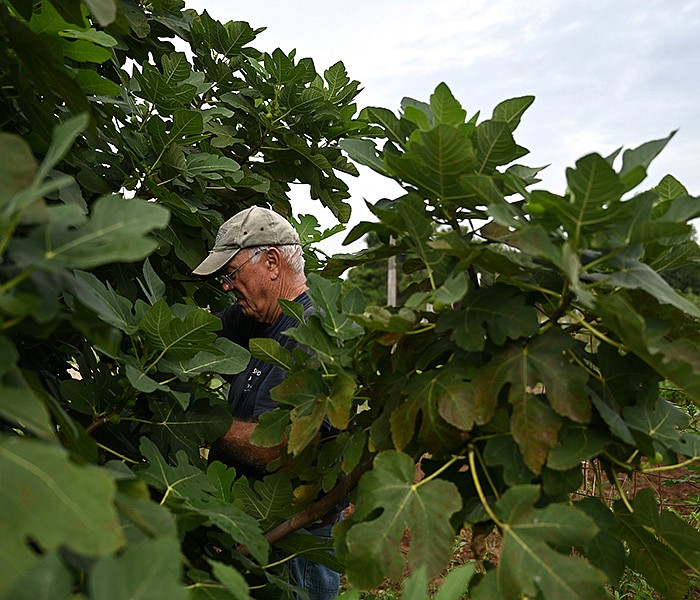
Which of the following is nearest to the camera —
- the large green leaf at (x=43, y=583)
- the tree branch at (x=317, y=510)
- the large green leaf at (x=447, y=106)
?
the large green leaf at (x=43, y=583)

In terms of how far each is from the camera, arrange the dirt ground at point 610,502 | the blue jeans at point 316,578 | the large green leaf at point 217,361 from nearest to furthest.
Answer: the large green leaf at point 217,361
the blue jeans at point 316,578
the dirt ground at point 610,502

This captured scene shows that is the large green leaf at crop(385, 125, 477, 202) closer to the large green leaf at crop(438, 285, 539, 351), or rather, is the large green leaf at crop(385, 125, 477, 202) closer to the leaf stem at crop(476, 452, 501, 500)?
the large green leaf at crop(438, 285, 539, 351)

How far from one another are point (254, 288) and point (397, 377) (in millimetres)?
1517

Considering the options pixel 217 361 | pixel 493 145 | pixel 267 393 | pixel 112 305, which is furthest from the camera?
pixel 267 393

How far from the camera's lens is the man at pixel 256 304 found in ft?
7.98

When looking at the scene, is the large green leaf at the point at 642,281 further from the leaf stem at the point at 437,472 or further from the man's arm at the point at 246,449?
the man's arm at the point at 246,449

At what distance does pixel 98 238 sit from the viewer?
2.58 feet

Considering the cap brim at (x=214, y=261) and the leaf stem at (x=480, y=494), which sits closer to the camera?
the leaf stem at (x=480, y=494)

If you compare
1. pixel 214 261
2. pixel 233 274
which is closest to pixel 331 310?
pixel 214 261

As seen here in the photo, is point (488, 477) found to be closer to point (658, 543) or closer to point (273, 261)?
point (658, 543)

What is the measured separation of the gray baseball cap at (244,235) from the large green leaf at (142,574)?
1863 mm

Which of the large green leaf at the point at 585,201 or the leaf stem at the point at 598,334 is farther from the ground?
the large green leaf at the point at 585,201

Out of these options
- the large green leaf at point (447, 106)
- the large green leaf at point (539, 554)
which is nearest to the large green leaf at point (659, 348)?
the large green leaf at point (539, 554)

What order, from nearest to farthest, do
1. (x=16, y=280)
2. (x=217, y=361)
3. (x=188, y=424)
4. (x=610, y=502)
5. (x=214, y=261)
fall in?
(x=16, y=280) → (x=217, y=361) → (x=188, y=424) → (x=214, y=261) → (x=610, y=502)
